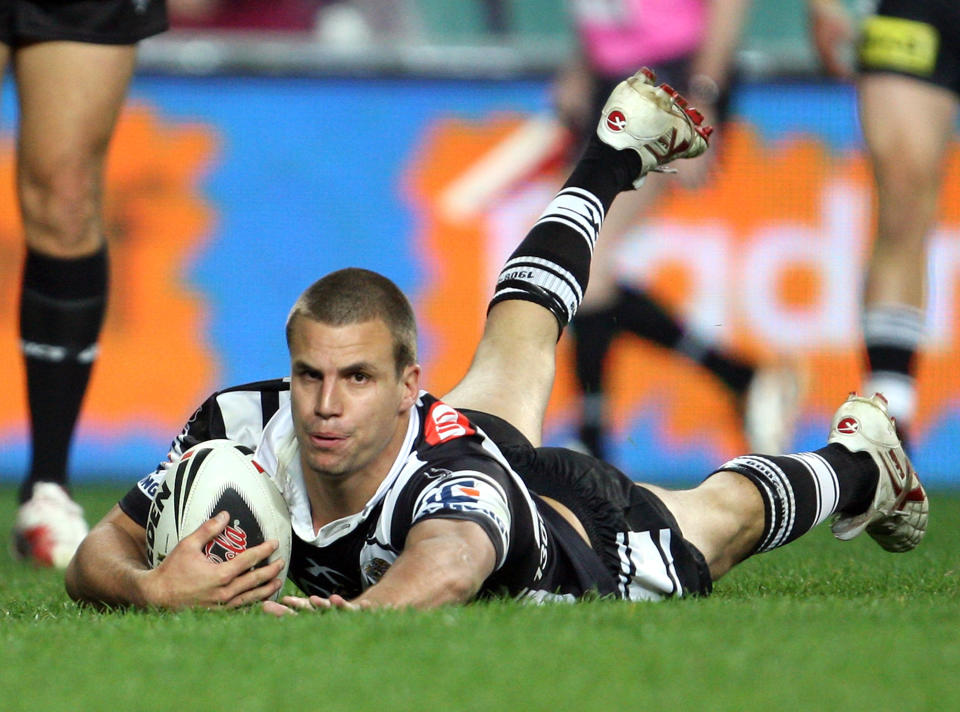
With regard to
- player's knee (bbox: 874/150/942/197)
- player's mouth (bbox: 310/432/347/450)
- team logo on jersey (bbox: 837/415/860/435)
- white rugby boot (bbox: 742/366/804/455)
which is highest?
player's knee (bbox: 874/150/942/197)

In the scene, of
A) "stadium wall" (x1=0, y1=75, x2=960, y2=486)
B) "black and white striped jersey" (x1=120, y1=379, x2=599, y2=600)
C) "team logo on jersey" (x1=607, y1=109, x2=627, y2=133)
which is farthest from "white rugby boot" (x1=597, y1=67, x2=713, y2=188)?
"stadium wall" (x1=0, y1=75, x2=960, y2=486)

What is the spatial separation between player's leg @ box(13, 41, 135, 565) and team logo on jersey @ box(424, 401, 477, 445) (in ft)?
5.21

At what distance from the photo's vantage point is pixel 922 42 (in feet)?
16.1

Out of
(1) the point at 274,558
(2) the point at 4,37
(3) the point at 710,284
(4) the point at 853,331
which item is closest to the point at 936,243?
(4) the point at 853,331

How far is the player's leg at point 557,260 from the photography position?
3.98 meters

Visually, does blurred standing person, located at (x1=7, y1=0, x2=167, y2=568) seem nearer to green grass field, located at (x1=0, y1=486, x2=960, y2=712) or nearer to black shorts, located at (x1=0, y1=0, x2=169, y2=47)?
black shorts, located at (x1=0, y1=0, x2=169, y2=47)

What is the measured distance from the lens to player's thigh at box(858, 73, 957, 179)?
4.88 meters

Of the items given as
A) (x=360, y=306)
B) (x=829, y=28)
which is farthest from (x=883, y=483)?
(x=829, y=28)

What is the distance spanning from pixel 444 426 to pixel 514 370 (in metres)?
0.85

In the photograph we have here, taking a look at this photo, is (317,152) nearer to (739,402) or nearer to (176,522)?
(739,402)

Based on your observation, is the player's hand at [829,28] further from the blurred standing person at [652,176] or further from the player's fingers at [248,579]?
the player's fingers at [248,579]

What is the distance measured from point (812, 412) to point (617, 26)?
2.02m

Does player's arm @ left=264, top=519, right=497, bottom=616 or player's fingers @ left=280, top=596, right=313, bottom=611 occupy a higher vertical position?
player's arm @ left=264, top=519, right=497, bottom=616

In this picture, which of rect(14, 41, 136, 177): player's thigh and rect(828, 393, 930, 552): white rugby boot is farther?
rect(14, 41, 136, 177): player's thigh
